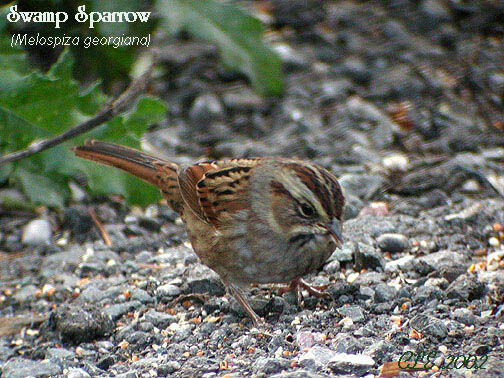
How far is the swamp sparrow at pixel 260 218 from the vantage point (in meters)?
3.87

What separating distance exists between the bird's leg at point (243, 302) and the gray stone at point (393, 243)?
0.99 meters

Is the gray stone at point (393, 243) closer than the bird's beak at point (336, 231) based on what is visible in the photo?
No

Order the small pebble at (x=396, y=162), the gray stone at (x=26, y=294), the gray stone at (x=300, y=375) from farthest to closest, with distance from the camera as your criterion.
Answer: the small pebble at (x=396, y=162)
the gray stone at (x=26, y=294)
the gray stone at (x=300, y=375)

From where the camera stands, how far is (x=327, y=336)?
12.3 feet

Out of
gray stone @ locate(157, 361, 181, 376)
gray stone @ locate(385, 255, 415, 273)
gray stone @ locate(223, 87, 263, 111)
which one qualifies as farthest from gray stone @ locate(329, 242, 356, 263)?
gray stone @ locate(223, 87, 263, 111)

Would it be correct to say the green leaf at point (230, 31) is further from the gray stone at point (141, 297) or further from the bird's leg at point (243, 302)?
the bird's leg at point (243, 302)

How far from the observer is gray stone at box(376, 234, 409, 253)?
183 inches

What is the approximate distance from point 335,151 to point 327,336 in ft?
9.24

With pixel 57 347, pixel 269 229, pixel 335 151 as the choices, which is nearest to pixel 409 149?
pixel 335 151

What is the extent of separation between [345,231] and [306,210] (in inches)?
42.4

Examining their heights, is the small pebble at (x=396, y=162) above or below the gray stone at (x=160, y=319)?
above

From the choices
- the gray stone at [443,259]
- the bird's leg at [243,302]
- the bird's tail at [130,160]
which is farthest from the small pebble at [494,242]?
the bird's tail at [130,160]

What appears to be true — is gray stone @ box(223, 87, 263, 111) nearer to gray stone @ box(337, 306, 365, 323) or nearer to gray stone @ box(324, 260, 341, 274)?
gray stone @ box(324, 260, 341, 274)

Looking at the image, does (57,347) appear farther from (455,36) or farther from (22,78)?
(455,36)
